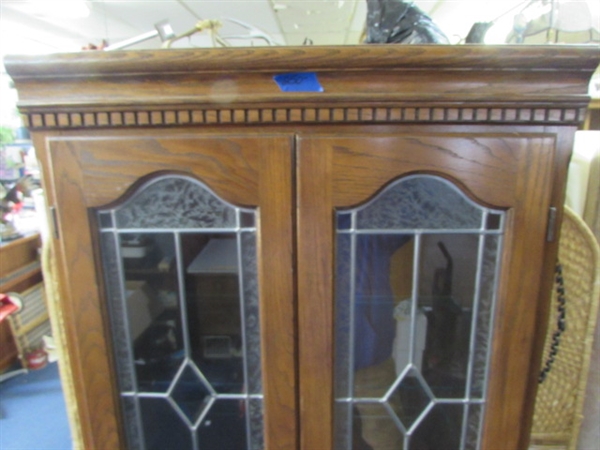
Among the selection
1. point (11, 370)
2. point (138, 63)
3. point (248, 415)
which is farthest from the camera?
point (11, 370)

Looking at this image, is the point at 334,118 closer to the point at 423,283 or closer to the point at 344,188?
the point at 344,188

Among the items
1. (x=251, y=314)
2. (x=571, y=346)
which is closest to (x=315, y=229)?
(x=251, y=314)

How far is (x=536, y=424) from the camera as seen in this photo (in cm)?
59

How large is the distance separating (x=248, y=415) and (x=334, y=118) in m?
0.41

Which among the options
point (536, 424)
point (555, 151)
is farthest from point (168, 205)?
point (536, 424)

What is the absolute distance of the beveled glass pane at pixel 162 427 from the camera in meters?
0.52

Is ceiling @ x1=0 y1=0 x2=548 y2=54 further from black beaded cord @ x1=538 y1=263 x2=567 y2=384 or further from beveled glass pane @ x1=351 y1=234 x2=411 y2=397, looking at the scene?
beveled glass pane @ x1=351 y1=234 x2=411 y2=397

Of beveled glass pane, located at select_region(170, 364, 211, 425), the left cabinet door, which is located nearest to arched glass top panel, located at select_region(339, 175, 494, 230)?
the left cabinet door

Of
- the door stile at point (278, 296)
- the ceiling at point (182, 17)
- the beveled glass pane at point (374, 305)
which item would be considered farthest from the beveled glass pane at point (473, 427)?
the ceiling at point (182, 17)

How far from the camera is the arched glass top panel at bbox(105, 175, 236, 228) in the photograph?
459mm

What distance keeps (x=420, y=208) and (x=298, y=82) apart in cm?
21

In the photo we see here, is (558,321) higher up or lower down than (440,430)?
higher up

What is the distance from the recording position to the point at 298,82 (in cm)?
42

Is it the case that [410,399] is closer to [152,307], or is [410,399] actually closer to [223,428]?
[223,428]
